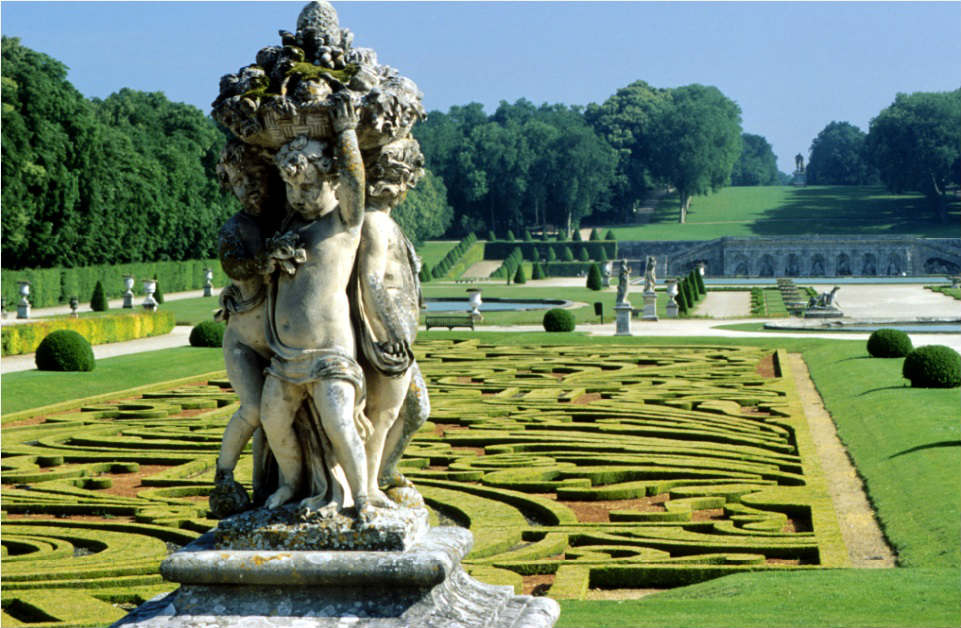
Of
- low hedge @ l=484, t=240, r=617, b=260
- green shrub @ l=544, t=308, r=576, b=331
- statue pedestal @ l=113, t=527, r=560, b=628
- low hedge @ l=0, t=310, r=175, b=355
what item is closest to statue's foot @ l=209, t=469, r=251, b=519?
statue pedestal @ l=113, t=527, r=560, b=628

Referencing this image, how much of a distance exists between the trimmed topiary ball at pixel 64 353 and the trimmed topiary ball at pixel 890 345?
1424 centimetres

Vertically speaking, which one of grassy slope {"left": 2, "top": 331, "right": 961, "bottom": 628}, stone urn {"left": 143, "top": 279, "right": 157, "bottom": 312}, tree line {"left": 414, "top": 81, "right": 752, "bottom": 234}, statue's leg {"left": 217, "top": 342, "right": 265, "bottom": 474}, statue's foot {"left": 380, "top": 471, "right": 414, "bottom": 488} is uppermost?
tree line {"left": 414, "top": 81, "right": 752, "bottom": 234}

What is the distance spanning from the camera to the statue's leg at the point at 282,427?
543 centimetres

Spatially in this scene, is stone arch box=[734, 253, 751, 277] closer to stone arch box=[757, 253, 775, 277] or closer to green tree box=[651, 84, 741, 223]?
stone arch box=[757, 253, 775, 277]

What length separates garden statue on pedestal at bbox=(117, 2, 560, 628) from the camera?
17.2 ft

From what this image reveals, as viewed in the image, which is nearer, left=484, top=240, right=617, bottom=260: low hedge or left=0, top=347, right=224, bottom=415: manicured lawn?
left=0, top=347, right=224, bottom=415: manicured lawn

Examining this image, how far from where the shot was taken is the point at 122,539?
10.6 m

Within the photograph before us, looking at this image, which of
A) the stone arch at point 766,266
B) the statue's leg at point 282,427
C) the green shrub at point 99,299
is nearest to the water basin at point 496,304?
the green shrub at point 99,299

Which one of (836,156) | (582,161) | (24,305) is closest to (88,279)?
(24,305)

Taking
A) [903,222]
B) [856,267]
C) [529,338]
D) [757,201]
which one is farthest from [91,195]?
[757,201]

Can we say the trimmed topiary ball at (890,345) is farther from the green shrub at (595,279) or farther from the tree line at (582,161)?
the tree line at (582,161)

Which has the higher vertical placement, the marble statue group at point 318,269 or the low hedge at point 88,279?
the marble statue group at point 318,269

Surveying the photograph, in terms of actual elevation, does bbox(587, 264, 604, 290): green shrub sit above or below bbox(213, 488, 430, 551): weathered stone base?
below

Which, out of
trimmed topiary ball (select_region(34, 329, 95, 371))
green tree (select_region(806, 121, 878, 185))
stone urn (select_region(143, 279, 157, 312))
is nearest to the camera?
trimmed topiary ball (select_region(34, 329, 95, 371))
